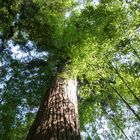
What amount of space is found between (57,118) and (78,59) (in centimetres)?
201

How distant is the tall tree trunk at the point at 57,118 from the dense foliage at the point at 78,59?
0.98 meters

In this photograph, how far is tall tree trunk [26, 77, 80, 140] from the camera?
3754 millimetres

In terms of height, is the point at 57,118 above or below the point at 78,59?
below

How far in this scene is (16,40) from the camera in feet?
40.5

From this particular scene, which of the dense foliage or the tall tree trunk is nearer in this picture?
the tall tree trunk

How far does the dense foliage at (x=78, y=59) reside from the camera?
6.51 m

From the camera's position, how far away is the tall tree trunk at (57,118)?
375 centimetres

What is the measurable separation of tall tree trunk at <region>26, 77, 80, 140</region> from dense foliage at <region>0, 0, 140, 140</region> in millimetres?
983

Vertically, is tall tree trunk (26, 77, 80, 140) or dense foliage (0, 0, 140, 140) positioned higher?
dense foliage (0, 0, 140, 140)

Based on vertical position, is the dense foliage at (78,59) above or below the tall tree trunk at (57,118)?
above

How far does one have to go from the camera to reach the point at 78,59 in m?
5.98

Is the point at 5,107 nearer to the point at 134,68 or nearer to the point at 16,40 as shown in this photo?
the point at 16,40

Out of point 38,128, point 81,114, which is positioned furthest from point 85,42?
point 81,114

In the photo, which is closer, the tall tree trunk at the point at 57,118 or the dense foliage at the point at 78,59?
the tall tree trunk at the point at 57,118
